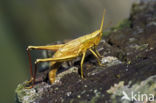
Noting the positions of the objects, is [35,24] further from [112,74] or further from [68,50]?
[112,74]

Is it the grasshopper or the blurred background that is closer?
the grasshopper

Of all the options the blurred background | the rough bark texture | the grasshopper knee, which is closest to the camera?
the rough bark texture

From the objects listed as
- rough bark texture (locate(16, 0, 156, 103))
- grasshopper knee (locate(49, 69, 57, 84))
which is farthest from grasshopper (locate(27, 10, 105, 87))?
rough bark texture (locate(16, 0, 156, 103))

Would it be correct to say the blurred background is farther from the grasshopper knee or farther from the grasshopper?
the grasshopper knee

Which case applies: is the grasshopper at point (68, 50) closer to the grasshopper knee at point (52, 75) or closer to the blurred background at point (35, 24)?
the grasshopper knee at point (52, 75)

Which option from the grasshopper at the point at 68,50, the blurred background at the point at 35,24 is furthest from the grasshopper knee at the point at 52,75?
the blurred background at the point at 35,24

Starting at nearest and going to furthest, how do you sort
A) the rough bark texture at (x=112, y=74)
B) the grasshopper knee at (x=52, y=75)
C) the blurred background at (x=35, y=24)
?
the rough bark texture at (x=112, y=74) → the grasshopper knee at (x=52, y=75) → the blurred background at (x=35, y=24)

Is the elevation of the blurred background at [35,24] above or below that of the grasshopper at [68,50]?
above

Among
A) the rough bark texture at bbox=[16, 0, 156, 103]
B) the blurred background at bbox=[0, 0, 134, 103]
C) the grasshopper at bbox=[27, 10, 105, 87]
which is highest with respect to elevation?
the blurred background at bbox=[0, 0, 134, 103]
